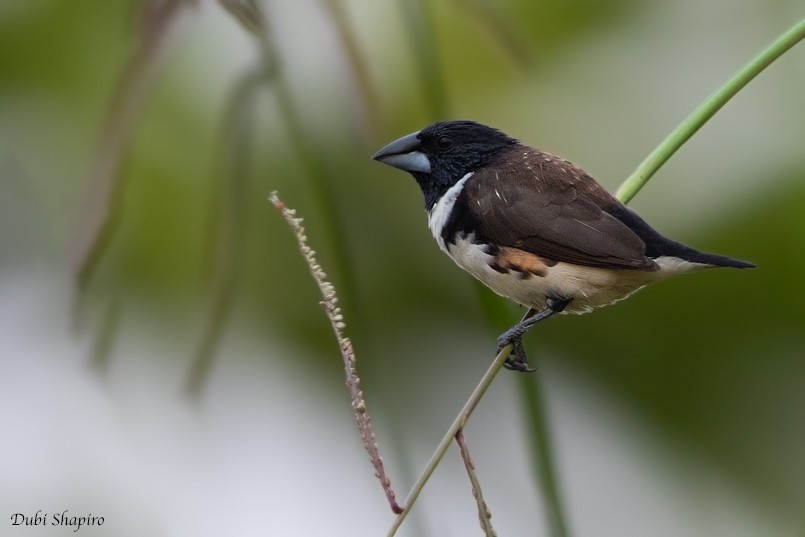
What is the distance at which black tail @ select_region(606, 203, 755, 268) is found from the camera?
2.39 feet

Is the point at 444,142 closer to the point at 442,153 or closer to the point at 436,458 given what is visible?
the point at 442,153

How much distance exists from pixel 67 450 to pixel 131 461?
3.2 inches

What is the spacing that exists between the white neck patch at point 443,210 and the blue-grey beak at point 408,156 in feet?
0.13

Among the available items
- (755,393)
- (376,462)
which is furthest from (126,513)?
(755,393)

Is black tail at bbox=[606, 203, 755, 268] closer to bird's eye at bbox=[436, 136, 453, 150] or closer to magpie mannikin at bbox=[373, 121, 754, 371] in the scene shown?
magpie mannikin at bbox=[373, 121, 754, 371]

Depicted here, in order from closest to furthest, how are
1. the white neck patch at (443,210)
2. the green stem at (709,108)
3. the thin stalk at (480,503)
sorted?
the thin stalk at (480,503) < the green stem at (709,108) < the white neck patch at (443,210)

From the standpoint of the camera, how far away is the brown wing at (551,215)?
785mm

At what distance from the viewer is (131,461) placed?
117cm

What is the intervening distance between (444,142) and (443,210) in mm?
90

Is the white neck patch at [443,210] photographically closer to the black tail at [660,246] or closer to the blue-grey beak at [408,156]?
the blue-grey beak at [408,156]

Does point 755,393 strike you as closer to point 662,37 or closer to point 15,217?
point 662,37
